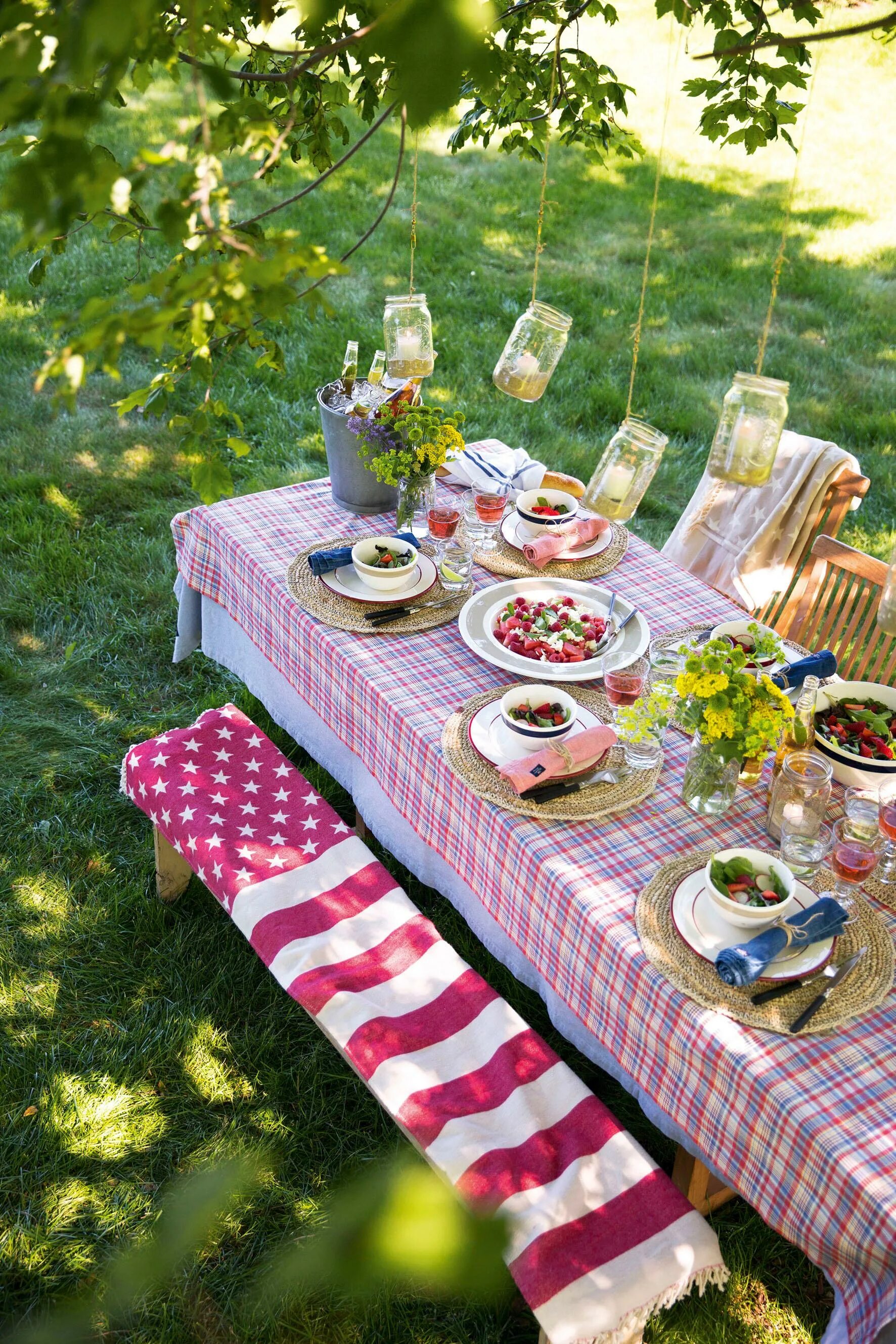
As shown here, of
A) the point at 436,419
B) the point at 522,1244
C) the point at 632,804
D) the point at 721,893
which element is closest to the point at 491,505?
the point at 436,419

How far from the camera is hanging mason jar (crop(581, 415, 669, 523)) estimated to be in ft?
6.92

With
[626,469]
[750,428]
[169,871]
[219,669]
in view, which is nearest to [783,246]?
[750,428]

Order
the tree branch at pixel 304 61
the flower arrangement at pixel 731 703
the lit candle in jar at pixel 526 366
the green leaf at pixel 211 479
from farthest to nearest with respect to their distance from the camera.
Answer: the lit candle in jar at pixel 526 366 → the flower arrangement at pixel 731 703 → the green leaf at pixel 211 479 → the tree branch at pixel 304 61

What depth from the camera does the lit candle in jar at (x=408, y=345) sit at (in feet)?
8.50

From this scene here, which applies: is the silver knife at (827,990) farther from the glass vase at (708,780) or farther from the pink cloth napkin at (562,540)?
the pink cloth napkin at (562,540)

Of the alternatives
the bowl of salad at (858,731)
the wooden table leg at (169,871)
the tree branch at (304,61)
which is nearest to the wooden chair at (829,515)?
the bowl of salad at (858,731)

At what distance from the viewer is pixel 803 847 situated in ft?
6.04

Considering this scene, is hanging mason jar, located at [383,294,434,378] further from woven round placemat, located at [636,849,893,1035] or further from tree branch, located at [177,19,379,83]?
woven round placemat, located at [636,849,893,1035]

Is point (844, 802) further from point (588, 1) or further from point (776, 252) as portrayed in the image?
point (776, 252)

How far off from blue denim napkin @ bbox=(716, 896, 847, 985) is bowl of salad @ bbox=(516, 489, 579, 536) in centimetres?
126

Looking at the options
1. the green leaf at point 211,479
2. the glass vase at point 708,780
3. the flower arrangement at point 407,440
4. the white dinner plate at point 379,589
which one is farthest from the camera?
the flower arrangement at point 407,440

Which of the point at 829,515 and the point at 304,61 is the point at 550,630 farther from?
the point at 304,61

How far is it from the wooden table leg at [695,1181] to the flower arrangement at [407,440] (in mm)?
1548

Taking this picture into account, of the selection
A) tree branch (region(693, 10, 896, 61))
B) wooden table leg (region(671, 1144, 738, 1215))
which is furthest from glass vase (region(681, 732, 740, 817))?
tree branch (region(693, 10, 896, 61))
